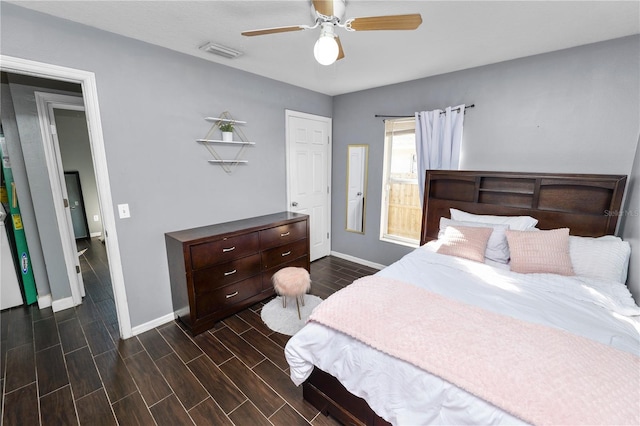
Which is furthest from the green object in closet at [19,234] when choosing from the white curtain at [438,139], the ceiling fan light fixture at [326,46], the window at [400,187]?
the white curtain at [438,139]

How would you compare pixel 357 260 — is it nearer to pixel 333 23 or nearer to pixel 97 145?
pixel 333 23

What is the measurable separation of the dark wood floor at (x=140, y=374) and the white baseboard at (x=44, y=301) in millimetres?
84

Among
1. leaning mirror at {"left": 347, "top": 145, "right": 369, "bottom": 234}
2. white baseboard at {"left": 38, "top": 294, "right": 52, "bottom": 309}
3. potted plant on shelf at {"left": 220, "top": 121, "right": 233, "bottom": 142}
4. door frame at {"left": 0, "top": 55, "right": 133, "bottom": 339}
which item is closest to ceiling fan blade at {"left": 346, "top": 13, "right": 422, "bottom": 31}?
potted plant on shelf at {"left": 220, "top": 121, "right": 233, "bottom": 142}

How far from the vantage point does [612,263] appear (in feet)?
6.06

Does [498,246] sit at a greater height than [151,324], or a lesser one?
greater

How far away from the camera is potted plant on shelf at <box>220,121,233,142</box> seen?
2.67 meters

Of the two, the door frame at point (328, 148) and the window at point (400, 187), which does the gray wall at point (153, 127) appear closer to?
the door frame at point (328, 148)

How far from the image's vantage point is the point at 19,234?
2.62 metres

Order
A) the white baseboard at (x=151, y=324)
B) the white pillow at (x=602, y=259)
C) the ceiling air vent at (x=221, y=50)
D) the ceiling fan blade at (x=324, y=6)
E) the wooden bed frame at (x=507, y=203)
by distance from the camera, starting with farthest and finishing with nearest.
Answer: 1. the white baseboard at (x=151, y=324)
2. the ceiling air vent at (x=221, y=50)
3. the white pillow at (x=602, y=259)
4. the wooden bed frame at (x=507, y=203)
5. the ceiling fan blade at (x=324, y=6)

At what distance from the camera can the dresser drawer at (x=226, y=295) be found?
235cm

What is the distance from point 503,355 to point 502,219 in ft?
5.82

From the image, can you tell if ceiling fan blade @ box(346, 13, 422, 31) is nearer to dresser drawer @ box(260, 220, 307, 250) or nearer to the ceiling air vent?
the ceiling air vent

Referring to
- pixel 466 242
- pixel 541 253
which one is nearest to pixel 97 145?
pixel 466 242

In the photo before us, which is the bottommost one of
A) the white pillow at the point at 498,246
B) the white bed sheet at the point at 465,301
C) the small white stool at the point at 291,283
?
the small white stool at the point at 291,283
